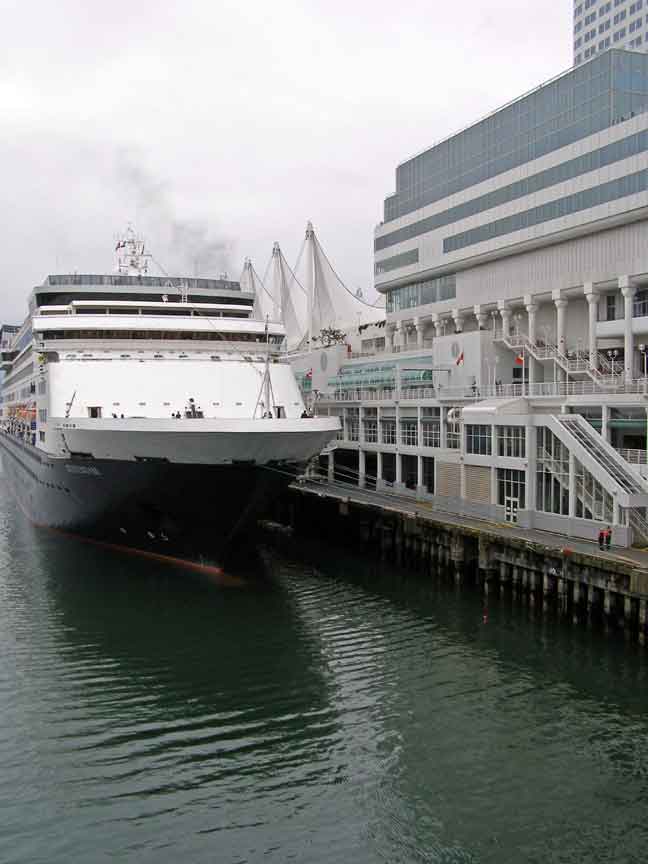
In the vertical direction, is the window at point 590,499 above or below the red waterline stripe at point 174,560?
above

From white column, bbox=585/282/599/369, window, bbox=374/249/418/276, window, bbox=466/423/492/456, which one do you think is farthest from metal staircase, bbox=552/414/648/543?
window, bbox=374/249/418/276

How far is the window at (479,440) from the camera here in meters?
29.3

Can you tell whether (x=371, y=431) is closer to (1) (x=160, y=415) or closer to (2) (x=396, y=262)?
(2) (x=396, y=262)

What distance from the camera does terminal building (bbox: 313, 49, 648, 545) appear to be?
2664 cm

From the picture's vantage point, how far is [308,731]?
16.0m

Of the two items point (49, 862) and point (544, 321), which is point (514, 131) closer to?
point (544, 321)

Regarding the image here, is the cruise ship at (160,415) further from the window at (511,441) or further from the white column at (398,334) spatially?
the white column at (398,334)

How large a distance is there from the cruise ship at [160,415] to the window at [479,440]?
625 centimetres

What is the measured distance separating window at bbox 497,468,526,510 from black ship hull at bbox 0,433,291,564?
8.00 m

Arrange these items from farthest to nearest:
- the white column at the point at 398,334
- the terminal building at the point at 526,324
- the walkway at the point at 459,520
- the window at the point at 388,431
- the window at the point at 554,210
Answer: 1. the white column at the point at 398,334
2. the window at the point at 388,431
3. the window at the point at 554,210
4. the terminal building at the point at 526,324
5. the walkway at the point at 459,520

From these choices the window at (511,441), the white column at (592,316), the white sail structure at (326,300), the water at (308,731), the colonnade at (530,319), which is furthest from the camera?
the white sail structure at (326,300)

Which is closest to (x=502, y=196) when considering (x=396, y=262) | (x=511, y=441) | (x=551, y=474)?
(x=396, y=262)

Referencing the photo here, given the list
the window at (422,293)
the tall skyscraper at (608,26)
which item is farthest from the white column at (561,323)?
the tall skyscraper at (608,26)

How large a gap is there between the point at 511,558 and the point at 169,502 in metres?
10.9
